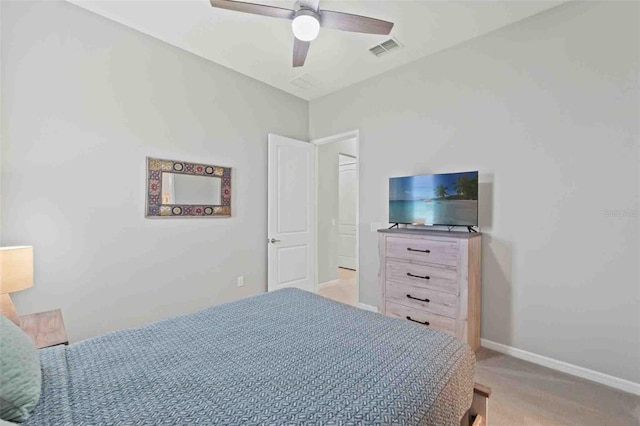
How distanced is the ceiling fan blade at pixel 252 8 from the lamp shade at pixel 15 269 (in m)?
1.94

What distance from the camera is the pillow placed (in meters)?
0.79

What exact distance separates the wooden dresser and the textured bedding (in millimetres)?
1030

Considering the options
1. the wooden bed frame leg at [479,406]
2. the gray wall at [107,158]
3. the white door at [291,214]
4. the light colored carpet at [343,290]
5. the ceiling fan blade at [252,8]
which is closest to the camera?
the wooden bed frame leg at [479,406]

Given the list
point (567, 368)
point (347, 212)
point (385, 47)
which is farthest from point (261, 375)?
point (347, 212)

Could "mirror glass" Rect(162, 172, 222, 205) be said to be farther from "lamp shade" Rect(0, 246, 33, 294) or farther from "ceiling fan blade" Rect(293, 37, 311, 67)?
"ceiling fan blade" Rect(293, 37, 311, 67)

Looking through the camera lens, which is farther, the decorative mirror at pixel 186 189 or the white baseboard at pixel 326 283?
the white baseboard at pixel 326 283

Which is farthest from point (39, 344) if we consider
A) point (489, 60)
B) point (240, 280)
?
point (489, 60)

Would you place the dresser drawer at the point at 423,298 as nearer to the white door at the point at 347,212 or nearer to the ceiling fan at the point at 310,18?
the ceiling fan at the point at 310,18

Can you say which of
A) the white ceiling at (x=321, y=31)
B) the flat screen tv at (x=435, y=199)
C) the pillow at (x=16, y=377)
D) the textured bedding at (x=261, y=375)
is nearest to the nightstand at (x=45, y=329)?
the textured bedding at (x=261, y=375)

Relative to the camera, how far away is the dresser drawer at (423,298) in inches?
94.1

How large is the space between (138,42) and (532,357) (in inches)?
173

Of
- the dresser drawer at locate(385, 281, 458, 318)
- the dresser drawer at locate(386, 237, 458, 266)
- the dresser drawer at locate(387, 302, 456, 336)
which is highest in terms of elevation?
the dresser drawer at locate(386, 237, 458, 266)

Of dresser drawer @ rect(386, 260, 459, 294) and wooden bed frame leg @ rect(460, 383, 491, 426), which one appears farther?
dresser drawer @ rect(386, 260, 459, 294)

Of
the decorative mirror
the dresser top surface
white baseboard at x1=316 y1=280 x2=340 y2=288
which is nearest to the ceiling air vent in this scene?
the dresser top surface
